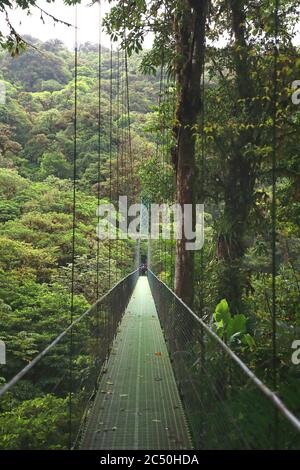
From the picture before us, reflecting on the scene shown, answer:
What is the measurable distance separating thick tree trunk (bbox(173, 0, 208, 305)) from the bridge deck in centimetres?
82

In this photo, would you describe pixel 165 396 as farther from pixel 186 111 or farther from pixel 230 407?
pixel 186 111

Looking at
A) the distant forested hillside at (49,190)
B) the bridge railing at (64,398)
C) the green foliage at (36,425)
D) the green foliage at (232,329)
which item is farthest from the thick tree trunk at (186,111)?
the green foliage at (36,425)

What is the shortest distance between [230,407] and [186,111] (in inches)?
147

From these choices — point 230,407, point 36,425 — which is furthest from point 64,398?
point 230,407

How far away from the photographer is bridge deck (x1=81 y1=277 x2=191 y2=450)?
2.38 metres

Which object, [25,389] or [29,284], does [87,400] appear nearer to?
[25,389]

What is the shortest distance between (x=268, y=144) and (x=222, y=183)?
1.06 meters

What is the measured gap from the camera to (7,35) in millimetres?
3648

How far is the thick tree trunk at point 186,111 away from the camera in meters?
4.76

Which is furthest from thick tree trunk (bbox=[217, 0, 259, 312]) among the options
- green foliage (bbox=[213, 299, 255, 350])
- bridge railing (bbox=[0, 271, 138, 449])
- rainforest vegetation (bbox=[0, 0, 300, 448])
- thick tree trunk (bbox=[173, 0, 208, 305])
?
bridge railing (bbox=[0, 271, 138, 449])

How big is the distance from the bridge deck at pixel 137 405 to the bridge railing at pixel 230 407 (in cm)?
12

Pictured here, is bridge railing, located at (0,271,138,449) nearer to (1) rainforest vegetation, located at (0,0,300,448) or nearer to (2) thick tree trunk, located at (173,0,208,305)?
(1) rainforest vegetation, located at (0,0,300,448)

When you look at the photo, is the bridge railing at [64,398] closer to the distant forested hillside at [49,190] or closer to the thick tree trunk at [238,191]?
the distant forested hillside at [49,190]

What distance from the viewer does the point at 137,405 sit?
9.72 feet
